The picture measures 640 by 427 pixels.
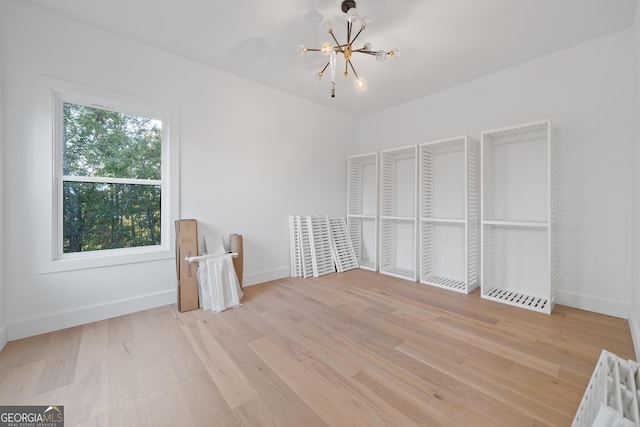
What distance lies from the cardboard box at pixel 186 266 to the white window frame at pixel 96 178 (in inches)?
7.7

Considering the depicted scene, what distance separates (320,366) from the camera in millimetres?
1648

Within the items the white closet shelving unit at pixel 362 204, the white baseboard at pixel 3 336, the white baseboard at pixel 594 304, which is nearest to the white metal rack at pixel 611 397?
the white baseboard at pixel 594 304

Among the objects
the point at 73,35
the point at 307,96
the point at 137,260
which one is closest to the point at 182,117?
the point at 73,35

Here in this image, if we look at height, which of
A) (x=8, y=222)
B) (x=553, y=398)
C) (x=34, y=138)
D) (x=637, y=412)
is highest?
(x=34, y=138)

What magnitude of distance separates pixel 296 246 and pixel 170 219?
5.35ft

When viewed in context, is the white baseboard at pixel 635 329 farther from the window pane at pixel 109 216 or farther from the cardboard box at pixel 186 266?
the window pane at pixel 109 216

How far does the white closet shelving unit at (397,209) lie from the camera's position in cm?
385

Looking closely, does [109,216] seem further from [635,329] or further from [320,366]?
[635,329]

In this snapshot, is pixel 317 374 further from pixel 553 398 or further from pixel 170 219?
pixel 170 219

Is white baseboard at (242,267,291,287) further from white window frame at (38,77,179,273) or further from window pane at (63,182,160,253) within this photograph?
window pane at (63,182,160,253)

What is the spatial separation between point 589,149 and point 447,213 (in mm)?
1447

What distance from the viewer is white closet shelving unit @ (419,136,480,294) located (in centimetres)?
313

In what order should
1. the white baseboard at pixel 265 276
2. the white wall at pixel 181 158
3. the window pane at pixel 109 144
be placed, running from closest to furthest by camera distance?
the white wall at pixel 181 158 → the window pane at pixel 109 144 → the white baseboard at pixel 265 276

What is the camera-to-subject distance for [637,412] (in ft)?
3.06
